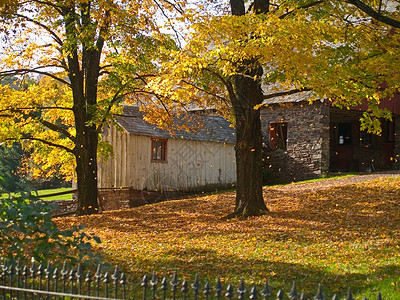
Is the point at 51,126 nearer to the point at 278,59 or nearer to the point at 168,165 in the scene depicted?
the point at 168,165

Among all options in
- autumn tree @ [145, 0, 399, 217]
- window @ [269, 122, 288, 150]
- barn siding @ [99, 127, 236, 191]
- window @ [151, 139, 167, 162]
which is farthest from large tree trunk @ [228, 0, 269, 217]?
window @ [269, 122, 288, 150]

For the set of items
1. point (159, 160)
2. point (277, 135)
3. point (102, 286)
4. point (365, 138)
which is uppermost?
point (277, 135)

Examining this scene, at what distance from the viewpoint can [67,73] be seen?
16984 mm

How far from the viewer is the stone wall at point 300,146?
77.5 ft

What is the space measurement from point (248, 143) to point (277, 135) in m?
13.5

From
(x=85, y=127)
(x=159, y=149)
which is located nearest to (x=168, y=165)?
(x=159, y=149)

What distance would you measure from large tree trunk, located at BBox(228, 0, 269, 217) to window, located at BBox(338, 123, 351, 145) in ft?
55.5

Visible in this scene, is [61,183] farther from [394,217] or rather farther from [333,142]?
[394,217]

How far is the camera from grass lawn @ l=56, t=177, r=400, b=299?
7.42 meters

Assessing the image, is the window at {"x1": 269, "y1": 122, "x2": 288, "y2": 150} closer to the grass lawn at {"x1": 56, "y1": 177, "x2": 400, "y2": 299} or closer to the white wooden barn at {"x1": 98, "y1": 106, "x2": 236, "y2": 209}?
the white wooden barn at {"x1": 98, "y1": 106, "x2": 236, "y2": 209}

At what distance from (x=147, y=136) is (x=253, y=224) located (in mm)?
11712

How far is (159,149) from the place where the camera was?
944 inches

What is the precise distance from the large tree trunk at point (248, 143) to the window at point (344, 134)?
1693 centimetres

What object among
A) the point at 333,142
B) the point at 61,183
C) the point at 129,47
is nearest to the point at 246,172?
the point at 129,47
